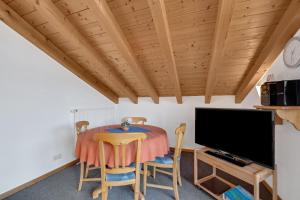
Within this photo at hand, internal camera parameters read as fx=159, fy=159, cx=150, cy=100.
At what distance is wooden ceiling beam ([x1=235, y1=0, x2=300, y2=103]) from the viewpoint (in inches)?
61.5

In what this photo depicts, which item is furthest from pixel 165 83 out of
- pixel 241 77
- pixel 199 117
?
pixel 241 77

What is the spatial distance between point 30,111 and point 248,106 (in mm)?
3822

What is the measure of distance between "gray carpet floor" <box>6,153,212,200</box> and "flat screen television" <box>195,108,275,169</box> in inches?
27.2

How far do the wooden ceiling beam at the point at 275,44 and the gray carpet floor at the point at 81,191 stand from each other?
1.91 meters

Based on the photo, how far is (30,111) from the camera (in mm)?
2467

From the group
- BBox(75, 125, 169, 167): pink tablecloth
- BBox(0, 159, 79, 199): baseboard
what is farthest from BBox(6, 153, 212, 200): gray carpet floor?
BBox(75, 125, 169, 167): pink tablecloth

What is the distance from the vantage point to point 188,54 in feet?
8.19

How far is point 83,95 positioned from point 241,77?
10.3 ft

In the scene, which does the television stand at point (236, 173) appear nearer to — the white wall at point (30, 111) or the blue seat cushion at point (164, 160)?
the blue seat cushion at point (164, 160)

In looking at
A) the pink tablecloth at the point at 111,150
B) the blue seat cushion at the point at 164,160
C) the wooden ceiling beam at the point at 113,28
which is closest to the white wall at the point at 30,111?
the pink tablecloth at the point at 111,150

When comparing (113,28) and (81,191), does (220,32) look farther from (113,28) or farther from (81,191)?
(81,191)

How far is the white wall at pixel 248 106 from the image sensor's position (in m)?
1.79

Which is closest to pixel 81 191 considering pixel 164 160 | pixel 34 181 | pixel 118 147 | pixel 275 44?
pixel 34 181

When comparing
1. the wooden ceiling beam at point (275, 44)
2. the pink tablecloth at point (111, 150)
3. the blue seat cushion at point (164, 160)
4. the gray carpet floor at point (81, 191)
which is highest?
the wooden ceiling beam at point (275, 44)
